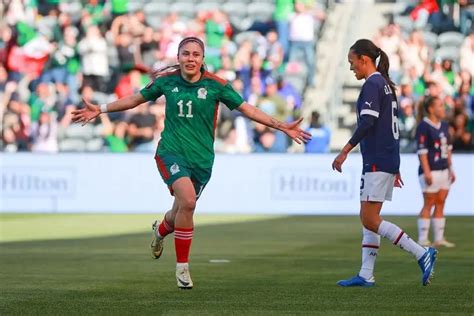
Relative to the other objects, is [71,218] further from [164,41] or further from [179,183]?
[179,183]

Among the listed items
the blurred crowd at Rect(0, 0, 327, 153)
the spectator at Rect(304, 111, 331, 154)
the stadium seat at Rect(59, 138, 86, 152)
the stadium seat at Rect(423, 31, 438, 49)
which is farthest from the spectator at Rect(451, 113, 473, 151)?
the stadium seat at Rect(59, 138, 86, 152)

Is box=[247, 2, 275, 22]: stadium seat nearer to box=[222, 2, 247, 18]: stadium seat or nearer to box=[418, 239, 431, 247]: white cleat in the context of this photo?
box=[222, 2, 247, 18]: stadium seat

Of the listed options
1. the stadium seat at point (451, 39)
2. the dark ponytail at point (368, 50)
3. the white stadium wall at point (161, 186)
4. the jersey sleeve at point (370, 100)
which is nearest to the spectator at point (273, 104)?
the white stadium wall at point (161, 186)

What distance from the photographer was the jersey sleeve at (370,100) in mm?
11211

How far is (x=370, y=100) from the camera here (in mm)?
11219

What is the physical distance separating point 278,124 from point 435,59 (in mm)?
17562

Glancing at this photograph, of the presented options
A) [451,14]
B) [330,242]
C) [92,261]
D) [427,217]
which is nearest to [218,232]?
[330,242]

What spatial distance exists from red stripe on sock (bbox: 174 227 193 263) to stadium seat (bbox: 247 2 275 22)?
1869cm

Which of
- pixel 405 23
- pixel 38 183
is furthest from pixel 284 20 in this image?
pixel 38 183

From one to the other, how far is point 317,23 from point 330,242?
1205 centimetres

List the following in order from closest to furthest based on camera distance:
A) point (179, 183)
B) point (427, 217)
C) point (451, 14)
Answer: point (179, 183)
point (427, 217)
point (451, 14)

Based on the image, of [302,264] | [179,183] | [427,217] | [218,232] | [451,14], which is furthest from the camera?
[451,14]

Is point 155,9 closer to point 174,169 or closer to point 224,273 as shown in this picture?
point 224,273

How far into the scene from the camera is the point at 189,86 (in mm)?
11391
